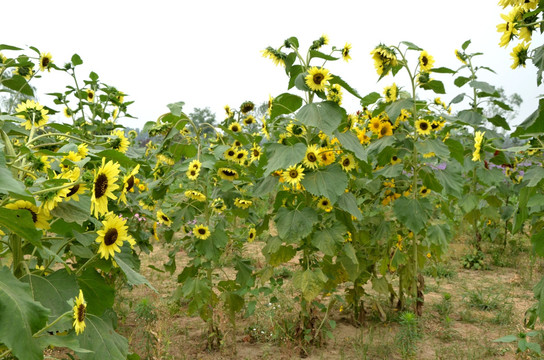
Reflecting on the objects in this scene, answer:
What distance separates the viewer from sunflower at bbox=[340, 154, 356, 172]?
266cm

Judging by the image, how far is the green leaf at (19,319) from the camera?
3.07ft

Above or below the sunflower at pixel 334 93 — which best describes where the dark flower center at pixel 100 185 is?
below

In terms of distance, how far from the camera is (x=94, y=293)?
4.60 feet

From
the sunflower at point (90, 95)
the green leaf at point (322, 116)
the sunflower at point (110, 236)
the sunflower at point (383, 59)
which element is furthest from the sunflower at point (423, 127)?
the sunflower at point (90, 95)

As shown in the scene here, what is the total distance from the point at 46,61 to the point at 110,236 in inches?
79.7

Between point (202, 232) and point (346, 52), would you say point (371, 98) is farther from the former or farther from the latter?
point (202, 232)

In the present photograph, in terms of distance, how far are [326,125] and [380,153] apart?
34.1 inches

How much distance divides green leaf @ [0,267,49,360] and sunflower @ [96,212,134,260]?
14.3 inches

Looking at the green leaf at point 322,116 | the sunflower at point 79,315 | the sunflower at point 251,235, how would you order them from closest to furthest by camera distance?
1. the sunflower at point 79,315
2. the green leaf at point 322,116
3. the sunflower at point 251,235

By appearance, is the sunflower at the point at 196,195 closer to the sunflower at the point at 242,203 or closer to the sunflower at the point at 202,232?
the sunflower at the point at 202,232

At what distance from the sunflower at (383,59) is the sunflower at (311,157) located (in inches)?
30.3

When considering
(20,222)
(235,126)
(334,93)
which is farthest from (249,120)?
(20,222)

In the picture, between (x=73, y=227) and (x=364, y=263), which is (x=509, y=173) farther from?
(x=73, y=227)

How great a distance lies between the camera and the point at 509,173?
461cm
